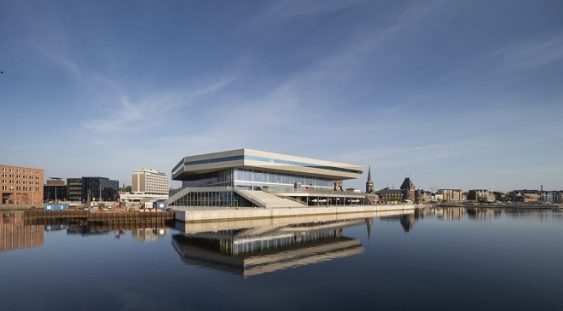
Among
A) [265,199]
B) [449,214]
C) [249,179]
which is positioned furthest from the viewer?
[449,214]

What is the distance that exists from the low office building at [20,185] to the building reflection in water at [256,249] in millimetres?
121917

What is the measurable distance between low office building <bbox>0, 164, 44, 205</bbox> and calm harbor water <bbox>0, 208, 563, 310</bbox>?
11229cm

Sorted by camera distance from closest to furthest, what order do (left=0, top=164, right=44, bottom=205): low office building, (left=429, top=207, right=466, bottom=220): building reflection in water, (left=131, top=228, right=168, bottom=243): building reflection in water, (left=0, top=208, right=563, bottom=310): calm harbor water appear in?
(left=0, top=208, right=563, bottom=310): calm harbor water → (left=131, top=228, right=168, bottom=243): building reflection in water → (left=429, top=207, right=466, bottom=220): building reflection in water → (left=0, top=164, right=44, bottom=205): low office building

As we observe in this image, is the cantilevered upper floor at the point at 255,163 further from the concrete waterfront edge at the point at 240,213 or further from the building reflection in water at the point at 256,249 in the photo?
the building reflection in water at the point at 256,249

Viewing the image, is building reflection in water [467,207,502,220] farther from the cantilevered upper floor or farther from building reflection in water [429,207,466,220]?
the cantilevered upper floor

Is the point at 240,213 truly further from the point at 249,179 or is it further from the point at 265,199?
the point at 249,179

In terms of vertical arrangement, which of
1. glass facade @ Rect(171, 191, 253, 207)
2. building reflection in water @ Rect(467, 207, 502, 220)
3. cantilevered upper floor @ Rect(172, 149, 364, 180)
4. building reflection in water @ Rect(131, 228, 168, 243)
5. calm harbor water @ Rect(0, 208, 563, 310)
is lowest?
building reflection in water @ Rect(467, 207, 502, 220)

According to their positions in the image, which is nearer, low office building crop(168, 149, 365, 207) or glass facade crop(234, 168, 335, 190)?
low office building crop(168, 149, 365, 207)

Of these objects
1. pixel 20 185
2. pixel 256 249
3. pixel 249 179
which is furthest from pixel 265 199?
pixel 20 185

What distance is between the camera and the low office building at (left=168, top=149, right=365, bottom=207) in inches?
3201

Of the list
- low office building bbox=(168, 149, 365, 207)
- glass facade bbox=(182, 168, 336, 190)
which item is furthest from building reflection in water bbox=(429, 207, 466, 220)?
glass facade bbox=(182, 168, 336, 190)

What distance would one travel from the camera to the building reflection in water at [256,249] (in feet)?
90.0

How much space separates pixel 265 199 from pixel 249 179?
12.2 metres

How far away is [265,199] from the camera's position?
253 ft
